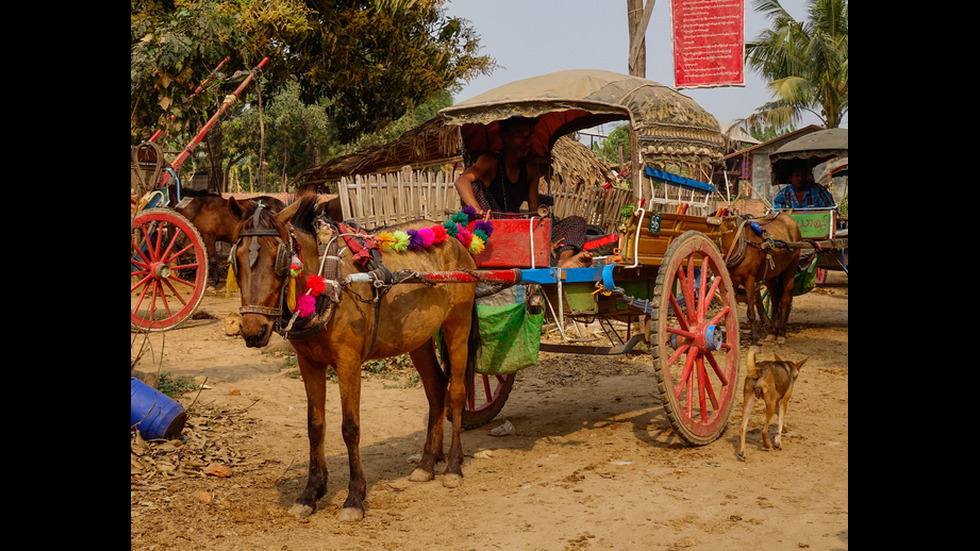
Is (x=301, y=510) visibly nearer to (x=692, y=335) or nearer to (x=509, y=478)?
(x=509, y=478)

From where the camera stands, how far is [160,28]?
11336 mm

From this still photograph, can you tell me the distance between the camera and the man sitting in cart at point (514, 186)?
6.46 meters

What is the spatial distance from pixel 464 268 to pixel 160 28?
322 inches

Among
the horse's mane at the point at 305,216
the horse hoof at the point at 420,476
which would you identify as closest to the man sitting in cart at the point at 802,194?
the horse hoof at the point at 420,476

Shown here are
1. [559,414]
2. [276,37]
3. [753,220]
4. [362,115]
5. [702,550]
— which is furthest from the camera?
[362,115]

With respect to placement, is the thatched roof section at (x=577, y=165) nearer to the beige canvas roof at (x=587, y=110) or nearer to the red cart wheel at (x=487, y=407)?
the beige canvas roof at (x=587, y=110)

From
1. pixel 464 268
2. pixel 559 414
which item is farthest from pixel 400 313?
pixel 559 414

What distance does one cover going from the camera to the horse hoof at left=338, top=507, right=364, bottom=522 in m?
4.69

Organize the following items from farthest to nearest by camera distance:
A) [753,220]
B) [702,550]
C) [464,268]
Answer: [753,220] → [464,268] → [702,550]

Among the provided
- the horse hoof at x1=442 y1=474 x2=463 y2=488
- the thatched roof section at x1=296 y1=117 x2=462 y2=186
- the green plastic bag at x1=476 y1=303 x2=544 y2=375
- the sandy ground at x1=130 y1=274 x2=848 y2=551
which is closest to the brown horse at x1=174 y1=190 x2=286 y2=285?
the sandy ground at x1=130 y1=274 x2=848 y2=551

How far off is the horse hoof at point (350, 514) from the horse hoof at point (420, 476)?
86 cm

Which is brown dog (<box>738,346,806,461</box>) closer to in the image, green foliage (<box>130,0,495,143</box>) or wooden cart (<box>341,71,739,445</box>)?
wooden cart (<box>341,71,739,445</box>)

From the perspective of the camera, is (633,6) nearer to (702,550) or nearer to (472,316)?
(472,316)

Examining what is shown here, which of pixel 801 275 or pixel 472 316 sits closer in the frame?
pixel 472 316
